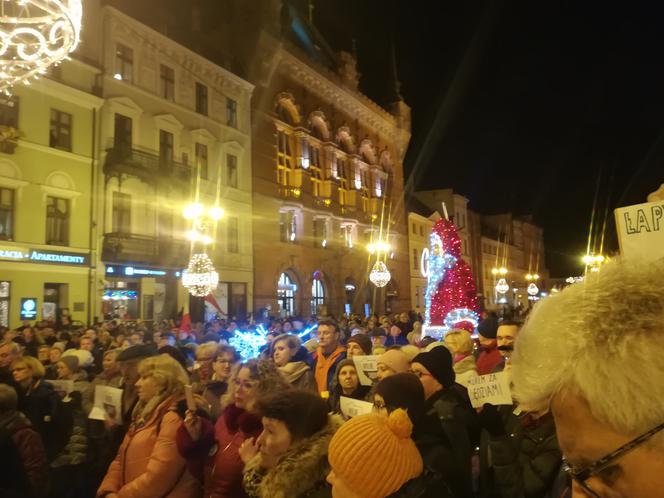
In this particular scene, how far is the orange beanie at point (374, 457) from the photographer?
224 centimetres

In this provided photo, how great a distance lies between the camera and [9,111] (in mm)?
18062

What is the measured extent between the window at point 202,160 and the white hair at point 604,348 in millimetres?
25781

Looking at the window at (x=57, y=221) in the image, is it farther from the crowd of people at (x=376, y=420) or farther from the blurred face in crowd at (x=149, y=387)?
the blurred face in crowd at (x=149, y=387)

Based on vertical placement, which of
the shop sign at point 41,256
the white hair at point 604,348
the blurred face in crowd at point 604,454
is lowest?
the blurred face in crowd at point 604,454

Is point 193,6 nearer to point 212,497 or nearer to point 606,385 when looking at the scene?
point 212,497

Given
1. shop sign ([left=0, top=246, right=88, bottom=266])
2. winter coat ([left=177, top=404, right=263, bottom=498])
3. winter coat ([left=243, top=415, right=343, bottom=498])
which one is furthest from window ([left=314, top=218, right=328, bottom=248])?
winter coat ([left=243, top=415, right=343, bottom=498])

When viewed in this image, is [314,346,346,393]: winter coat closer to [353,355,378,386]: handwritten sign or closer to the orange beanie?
[353,355,378,386]: handwritten sign

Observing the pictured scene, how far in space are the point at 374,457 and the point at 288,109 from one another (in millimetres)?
31894

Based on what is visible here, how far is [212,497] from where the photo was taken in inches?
138

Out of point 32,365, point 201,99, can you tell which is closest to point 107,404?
point 32,365

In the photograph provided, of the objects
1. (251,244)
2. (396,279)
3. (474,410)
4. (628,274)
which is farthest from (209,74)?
(628,274)

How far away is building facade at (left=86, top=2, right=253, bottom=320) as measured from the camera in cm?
2105

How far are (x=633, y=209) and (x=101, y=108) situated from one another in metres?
22.1

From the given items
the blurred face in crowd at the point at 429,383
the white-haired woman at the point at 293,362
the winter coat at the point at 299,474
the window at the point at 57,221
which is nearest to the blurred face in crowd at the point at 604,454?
the winter coat at the point at 299,474
